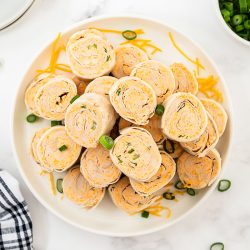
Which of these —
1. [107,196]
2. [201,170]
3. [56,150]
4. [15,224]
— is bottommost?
[15,224]

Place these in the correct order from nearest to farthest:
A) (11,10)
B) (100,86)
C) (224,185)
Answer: (100,86) < (11,10) < (224,185)

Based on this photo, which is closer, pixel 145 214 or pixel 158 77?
pixel 158 77

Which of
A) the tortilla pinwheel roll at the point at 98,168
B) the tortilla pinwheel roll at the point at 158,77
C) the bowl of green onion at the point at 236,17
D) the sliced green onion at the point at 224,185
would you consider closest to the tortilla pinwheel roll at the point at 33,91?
the tortilla pinwheel roll at the point at 98,168

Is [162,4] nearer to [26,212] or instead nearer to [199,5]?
[199,5]

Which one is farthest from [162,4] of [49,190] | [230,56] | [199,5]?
[49,190]

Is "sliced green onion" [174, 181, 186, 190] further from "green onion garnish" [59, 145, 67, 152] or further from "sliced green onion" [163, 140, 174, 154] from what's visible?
"green onion garnish" [59, 145, 67, 152]

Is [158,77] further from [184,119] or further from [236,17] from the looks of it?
[236,17]

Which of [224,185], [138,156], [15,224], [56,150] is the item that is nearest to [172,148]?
[138,156]
